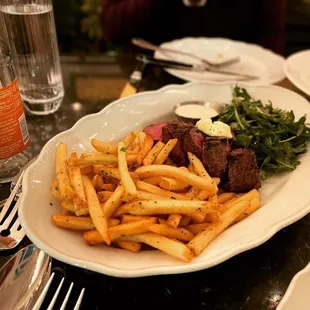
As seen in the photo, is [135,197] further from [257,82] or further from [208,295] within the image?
[257,82]

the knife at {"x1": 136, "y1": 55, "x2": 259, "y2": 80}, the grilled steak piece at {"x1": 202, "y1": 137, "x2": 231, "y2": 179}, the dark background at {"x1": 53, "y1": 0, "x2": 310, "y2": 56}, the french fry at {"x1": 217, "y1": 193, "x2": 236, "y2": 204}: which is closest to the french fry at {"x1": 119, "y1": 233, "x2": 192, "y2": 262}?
the french fry at {"x1": 217, "y1": 193, "x2": 236, "y2": 204}

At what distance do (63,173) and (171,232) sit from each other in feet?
1.37

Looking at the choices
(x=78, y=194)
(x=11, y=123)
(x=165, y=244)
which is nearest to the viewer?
(x=165, y=244)

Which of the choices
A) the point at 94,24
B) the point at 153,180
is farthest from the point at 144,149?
the point at 94,24

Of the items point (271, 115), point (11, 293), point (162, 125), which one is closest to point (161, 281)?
point (11, 293)

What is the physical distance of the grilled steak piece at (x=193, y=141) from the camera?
1534mm

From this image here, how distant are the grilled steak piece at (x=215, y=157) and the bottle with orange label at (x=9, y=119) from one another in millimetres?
705

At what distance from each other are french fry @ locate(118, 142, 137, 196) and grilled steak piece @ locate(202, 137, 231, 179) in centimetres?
31

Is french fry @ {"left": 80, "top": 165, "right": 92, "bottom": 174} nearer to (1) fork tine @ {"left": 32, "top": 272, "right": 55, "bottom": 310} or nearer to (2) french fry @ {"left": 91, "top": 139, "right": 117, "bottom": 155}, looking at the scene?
(2) french fry @ {"left": 91, "top": 139, "right": 117, "bottom": 155}

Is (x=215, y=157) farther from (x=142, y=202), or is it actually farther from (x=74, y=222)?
(x=74, y=222)

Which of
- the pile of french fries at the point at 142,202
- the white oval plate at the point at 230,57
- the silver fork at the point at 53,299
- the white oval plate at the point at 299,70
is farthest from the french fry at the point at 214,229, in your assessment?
the white oval plate at the point at 230,57

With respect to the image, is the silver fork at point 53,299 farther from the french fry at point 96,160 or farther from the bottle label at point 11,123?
the bottle label at point 11,123

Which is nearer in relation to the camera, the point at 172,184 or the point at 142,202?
the point at 142,202

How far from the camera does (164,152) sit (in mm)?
1438
